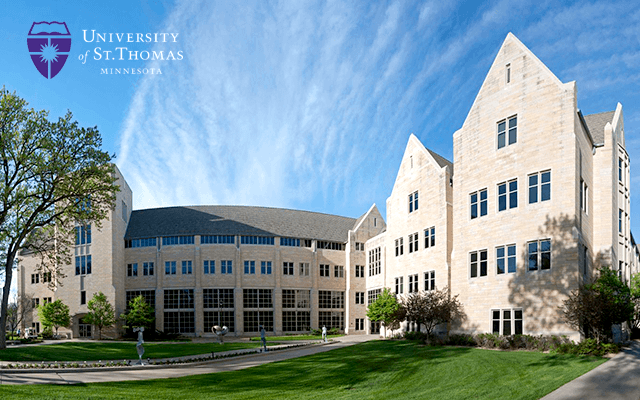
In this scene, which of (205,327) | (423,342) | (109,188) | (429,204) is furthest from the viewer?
(205,327)

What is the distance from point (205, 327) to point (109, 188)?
1073 inches

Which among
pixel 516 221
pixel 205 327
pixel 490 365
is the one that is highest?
pixel 516 221

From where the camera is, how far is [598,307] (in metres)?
20.5

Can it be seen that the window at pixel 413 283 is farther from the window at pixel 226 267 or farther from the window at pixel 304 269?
the window at pixel 226 267

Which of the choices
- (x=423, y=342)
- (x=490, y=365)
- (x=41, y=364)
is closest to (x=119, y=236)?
→ (x=41, y=364)

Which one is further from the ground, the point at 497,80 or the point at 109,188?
the point at 497,80

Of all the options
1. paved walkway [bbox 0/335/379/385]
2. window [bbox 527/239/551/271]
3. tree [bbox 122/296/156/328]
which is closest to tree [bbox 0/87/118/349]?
paved walkway [bbox 0/335/379/385]

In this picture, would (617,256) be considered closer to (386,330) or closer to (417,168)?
(417,168)

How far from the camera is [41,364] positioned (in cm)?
2216

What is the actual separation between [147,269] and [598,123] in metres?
48.4

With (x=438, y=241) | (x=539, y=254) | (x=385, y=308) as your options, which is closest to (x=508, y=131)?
(x=539, y=254)

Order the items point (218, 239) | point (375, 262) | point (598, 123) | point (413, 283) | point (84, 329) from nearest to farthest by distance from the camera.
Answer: point (598, 123) < point (413, 283) < point (84, 329) < point (375, 262) < point (218, 239)

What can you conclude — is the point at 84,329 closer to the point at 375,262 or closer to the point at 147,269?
the point at 147,269

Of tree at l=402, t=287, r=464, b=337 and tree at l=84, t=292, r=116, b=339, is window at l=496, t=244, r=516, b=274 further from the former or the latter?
tree at l=84, t=292, r=116, b=339
